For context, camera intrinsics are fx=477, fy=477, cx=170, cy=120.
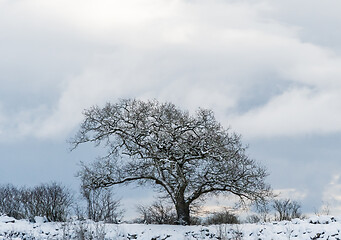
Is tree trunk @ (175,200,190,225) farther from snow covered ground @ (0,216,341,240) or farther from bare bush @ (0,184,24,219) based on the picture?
bare bush @ (0,184,24,219)

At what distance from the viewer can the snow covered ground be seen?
25.9 metres

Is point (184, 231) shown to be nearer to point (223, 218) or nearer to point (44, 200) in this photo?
point (223, 218)

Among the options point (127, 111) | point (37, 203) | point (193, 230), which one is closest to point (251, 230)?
point (193, 230)

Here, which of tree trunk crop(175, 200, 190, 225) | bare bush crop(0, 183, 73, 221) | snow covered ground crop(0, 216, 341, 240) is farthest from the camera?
bare bush crop(0, 183, 73, 221)

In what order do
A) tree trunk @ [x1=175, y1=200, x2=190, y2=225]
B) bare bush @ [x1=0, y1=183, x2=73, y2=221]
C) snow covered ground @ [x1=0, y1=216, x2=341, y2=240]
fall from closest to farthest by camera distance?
snow covered ground @ [x1=0, y1=216, x2=341, y2=240] < tree trunk @ [x1=175, y1=200, x2=190, y2=225] < bare bush @ [x1=0, y1=183, x2=73, y2=221]

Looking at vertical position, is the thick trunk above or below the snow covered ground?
above

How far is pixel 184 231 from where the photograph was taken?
28969 mm

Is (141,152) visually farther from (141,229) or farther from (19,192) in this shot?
(19,192)

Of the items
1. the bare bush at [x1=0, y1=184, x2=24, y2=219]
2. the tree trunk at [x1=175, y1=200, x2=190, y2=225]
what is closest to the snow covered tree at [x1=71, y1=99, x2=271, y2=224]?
the tree trunk at [x1=175, y1=200, x2=190, y2=225]

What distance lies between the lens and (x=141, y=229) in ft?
97.8

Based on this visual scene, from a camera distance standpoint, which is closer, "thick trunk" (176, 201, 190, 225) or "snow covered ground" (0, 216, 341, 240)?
"snow covered ground" (0, 216, 341, 240)

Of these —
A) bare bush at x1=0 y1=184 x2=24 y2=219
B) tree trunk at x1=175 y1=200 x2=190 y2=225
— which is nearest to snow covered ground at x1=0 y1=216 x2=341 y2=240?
tree trunk at x1=175 y1=200 x2=190 y2=225

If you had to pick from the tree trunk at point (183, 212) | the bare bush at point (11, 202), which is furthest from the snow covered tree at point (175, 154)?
the bare bush at point (11, 202)

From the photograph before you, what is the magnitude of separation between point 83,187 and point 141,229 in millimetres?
5271
